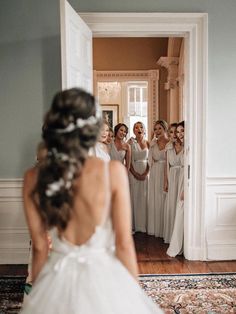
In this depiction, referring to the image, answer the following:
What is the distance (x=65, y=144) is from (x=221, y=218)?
305 centimetres

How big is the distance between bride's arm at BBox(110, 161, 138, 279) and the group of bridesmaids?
9.69 ft

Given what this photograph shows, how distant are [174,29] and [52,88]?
1.26m

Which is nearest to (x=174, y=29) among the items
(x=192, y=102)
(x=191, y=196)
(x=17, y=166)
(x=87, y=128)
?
(x=192, y=102)

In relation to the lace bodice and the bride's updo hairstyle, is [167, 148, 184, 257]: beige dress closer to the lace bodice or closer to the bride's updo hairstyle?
the lace bodice

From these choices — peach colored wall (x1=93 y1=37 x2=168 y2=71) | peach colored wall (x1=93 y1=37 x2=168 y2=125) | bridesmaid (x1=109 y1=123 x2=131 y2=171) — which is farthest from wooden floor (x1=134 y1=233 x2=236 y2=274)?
peach colored wall (x1=93 y1=37 x2=168 y2=71)

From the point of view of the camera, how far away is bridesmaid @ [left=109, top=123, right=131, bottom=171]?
5230 mm

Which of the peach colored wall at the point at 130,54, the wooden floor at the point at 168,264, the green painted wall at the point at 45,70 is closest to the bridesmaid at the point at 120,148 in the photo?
the wooden floor at the point at 168,264

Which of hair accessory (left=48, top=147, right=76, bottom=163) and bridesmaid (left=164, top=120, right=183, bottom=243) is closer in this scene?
hair accessory (left=48, top=147, right=76, bottom=163)

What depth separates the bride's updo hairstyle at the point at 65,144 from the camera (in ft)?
4.26

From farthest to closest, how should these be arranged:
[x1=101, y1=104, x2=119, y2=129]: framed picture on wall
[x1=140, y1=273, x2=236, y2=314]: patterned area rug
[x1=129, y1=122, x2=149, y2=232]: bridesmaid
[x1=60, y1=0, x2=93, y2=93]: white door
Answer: [x1=101, y1=104, x2=119, y2=129]: framed picture on wall → [x1=129, y1=122, x2=149, y2=232]: bridesmaid → [x1=60, y1=0, x2=93, y2=93]: white door → [x1=140, y1=273, x2=236, y2=314]: patterned area rug

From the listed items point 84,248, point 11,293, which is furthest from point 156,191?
point 84,248

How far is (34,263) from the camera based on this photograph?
152cm

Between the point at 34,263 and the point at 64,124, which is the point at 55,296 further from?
the point at 64,124

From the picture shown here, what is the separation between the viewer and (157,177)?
16.7ft
